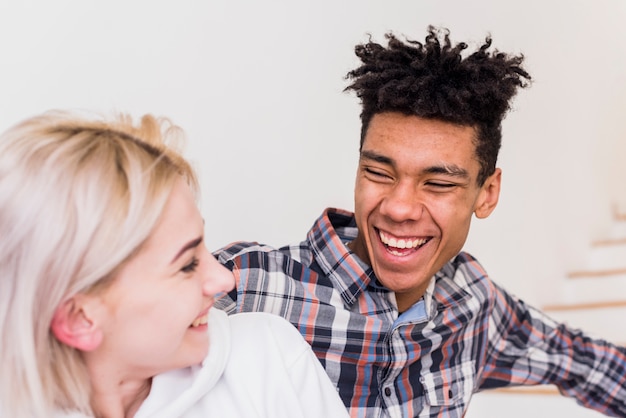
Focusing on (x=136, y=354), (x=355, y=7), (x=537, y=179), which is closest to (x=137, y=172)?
(x=136, y=354)

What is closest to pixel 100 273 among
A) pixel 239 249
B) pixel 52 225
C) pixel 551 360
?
pixel 52 225

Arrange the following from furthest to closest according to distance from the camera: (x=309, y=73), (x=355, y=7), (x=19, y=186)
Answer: (x=355, y=7)
(x=309, y=73)
(x=19, y=186)

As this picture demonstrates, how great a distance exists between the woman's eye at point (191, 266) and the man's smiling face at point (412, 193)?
530mm

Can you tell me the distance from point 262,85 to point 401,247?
577 mm

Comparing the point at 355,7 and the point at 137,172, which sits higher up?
the point at 355,7

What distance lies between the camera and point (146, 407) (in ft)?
3.30

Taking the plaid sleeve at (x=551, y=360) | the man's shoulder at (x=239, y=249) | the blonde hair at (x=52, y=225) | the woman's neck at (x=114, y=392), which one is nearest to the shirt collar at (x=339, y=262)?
the man's shoulder at (x=239, y=249)

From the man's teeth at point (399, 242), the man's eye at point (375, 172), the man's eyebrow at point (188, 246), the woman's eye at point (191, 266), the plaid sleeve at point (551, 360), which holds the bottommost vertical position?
the plaid sleeve at point (551, 360)

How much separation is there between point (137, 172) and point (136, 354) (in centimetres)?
23

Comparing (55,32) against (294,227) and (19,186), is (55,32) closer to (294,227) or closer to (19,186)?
(19,186)

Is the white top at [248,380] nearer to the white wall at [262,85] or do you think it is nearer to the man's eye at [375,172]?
the man's eye at [375,172]

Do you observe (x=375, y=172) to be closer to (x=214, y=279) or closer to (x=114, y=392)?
(x=214, y=279)

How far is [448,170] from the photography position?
139 centimetres

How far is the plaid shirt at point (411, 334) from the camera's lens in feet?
4.68
